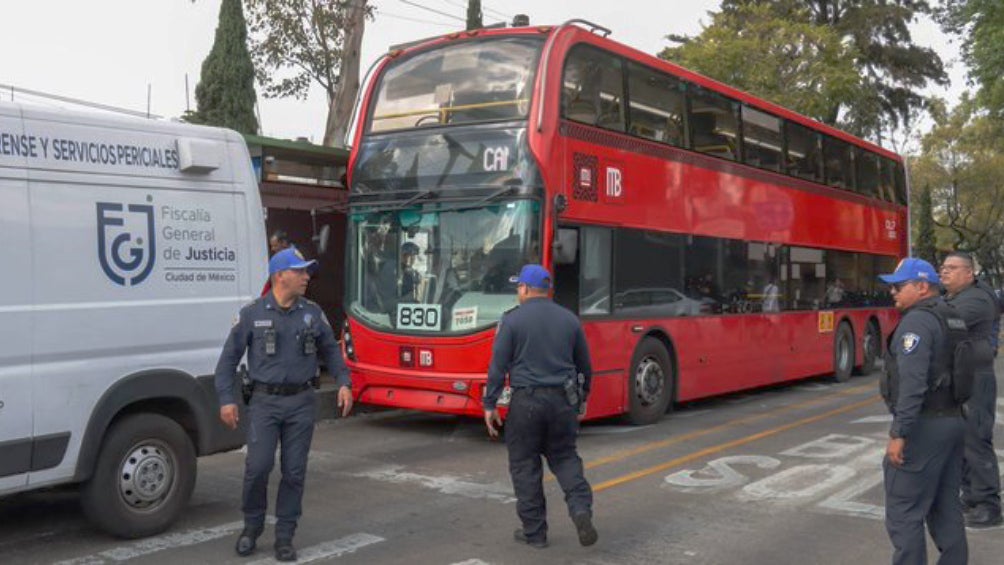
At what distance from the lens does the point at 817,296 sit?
14922mm

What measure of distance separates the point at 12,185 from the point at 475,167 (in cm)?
495

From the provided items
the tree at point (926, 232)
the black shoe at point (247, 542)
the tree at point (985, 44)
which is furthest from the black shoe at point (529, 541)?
the tree at point (926, 232)

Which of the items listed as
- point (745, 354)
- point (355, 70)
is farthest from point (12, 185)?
point (355, 70)

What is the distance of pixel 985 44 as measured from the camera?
2103 cm

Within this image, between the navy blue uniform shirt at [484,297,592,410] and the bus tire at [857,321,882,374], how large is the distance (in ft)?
41.6

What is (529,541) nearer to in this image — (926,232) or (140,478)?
(140,478)

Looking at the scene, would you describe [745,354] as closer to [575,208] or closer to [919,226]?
[575,208]

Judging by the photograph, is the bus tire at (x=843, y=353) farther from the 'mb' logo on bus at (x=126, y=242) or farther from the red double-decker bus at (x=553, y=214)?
the 'mb' logo on bus at (x=126, y=242)

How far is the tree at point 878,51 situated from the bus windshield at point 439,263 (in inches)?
1048

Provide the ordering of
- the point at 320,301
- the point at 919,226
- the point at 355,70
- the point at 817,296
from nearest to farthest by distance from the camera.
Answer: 1. the point at 320,301
2. the point at 817,296
3. the point at 355,70
4. the point at 919,226

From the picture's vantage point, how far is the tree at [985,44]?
67.8 feet

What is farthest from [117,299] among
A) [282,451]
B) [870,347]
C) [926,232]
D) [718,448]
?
[926,232]

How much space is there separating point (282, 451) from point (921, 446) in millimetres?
3407

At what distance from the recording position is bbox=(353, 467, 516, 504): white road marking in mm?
7051
